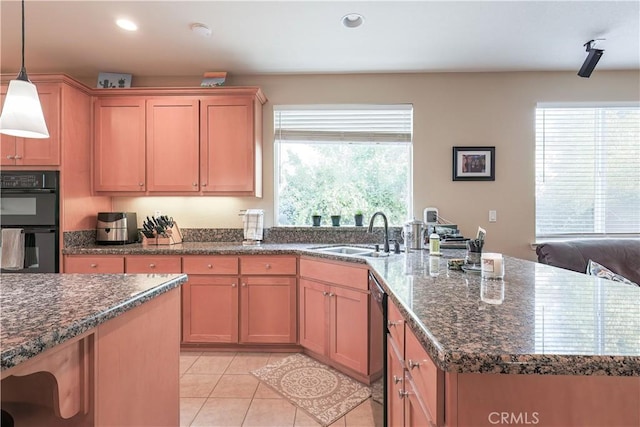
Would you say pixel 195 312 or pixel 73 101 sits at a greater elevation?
pixel 73 101

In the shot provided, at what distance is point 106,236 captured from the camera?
2.95 metres

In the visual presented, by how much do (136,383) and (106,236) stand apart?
2239 millimetres

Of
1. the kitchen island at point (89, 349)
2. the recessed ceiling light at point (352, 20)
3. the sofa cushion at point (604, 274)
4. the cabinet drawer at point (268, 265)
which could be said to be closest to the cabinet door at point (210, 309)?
the cabinet drawer at point (268, 265)

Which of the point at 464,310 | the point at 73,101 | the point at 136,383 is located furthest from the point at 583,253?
the point at 73,101

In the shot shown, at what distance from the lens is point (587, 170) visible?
317 cm

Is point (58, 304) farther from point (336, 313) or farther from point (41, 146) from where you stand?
point (41, 146)

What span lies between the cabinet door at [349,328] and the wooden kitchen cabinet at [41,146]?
2.63 meters

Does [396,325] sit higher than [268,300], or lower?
higher

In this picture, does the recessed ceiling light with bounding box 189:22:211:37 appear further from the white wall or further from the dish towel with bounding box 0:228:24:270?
the dish towel with bounding box 0:228:24:270

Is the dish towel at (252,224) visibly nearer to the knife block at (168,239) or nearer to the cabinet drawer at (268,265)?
the cabinet drawer at (268,265)

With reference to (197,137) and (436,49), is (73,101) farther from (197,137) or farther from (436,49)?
(436,49)

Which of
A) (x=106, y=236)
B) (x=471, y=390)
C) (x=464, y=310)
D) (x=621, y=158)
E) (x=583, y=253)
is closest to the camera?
(x=471, y=390)

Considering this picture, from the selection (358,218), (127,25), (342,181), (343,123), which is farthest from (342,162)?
(127,25)

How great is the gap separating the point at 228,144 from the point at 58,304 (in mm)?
2156
